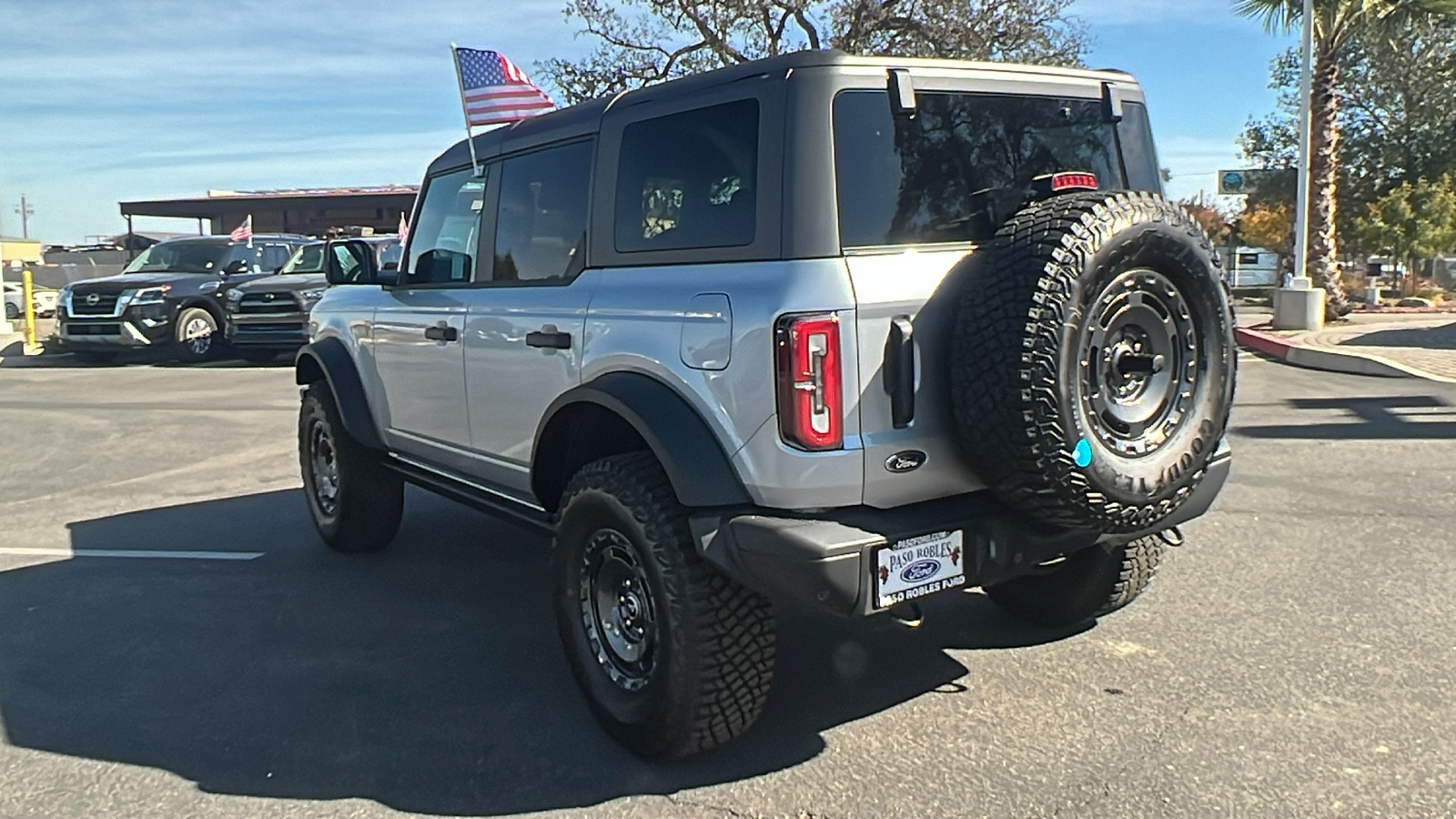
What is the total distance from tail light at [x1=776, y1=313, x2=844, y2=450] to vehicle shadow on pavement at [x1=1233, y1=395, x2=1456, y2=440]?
679cm

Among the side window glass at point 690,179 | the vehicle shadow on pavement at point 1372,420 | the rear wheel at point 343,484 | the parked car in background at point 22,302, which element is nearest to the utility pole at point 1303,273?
the vehicle shadow on pavement at point 1372,420

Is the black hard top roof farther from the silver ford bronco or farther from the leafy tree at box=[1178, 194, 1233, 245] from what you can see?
the leafy tree at box=[1178, 194, 1233, 245]

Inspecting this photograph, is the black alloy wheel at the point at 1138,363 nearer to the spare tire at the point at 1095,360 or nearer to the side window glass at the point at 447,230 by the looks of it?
the spare tire at the point at 1095,360

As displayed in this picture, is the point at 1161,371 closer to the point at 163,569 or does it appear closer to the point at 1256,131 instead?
the point at 163,569

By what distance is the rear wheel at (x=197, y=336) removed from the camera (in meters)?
16.6

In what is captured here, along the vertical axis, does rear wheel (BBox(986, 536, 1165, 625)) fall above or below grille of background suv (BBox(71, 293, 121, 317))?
below

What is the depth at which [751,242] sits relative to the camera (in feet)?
10.8

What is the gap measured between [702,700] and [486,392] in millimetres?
1725

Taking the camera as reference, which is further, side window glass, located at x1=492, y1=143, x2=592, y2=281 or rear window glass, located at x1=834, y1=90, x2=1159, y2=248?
side window glass, located at x1=492, y1=143, x2=592, y2=281

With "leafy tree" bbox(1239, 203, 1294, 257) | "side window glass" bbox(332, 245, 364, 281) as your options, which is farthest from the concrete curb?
"leafy tree" bbox(1239, 203, 1294, 257)

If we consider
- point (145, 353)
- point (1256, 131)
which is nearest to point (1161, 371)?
point (145, 353)

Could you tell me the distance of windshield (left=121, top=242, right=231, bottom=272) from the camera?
1756cm

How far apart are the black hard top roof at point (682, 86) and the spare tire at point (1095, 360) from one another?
0.61m

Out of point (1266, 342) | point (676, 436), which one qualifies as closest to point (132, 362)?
point (1266, 342)
